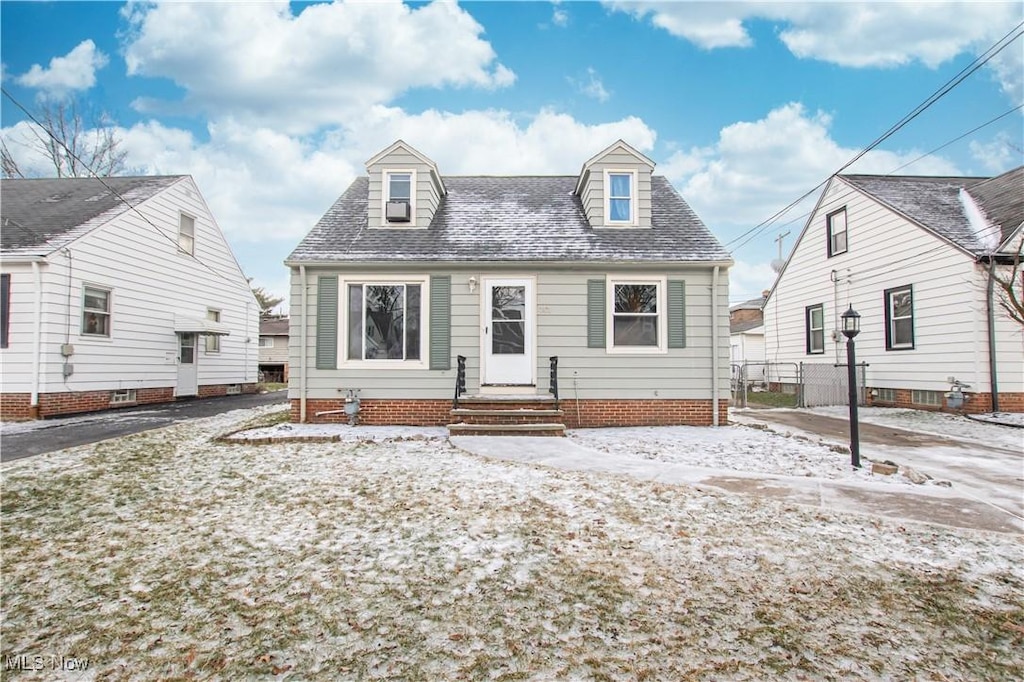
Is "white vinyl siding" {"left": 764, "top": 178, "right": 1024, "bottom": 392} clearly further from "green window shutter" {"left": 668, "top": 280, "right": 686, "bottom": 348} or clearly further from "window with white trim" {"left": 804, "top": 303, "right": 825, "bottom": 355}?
"green window shutter" {"left": 668, "top": 280, "right": 686, "bottom": 348}

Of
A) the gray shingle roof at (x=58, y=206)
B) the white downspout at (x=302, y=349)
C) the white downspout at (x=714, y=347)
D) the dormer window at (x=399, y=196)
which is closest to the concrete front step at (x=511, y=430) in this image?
the white downspout at (x=302, y=349)

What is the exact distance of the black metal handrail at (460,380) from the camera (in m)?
8.69

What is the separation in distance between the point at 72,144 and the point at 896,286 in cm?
3022

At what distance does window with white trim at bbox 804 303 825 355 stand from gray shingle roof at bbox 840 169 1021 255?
3519 mm

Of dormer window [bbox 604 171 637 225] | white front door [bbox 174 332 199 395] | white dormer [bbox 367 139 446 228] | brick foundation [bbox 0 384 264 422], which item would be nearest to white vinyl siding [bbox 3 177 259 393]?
brick foundation [bbox 0 384 264 422]

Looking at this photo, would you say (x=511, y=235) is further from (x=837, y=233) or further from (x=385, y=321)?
(x=837, y=233)

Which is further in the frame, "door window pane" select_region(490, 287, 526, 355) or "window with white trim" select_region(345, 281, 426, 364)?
"door window pane" select_region(490, 287, 526, 355)

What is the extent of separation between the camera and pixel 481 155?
1734cm

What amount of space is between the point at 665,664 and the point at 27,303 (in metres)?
13.3

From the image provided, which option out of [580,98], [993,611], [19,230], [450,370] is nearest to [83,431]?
[19,230]

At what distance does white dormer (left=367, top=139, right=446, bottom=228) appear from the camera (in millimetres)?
9930

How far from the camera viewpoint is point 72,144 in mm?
20359

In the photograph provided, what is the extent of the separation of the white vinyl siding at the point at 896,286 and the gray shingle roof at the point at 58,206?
19.3 metres

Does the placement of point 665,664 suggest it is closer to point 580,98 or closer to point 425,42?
point 425,42
